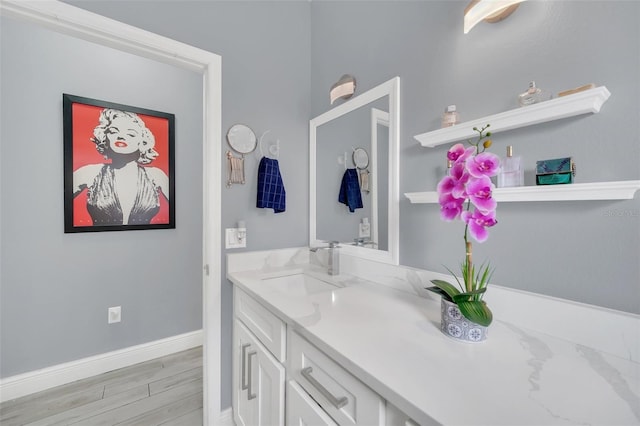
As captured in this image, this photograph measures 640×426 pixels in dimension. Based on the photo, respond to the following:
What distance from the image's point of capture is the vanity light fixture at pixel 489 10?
0.76m

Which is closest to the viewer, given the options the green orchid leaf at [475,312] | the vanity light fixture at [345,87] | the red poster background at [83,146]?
the green orchid leaf at [475,312]

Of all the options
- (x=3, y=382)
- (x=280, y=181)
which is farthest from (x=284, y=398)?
(x=3, y=382)

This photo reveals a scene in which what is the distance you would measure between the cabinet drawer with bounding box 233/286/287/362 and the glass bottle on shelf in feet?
3.44

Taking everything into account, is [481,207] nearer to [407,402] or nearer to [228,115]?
[407,402]

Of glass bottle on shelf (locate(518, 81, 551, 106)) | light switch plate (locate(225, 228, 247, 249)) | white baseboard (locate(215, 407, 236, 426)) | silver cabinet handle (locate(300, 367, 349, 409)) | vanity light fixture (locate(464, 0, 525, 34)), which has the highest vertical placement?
vanity light fixture (locate(464, 0, 525, 34))

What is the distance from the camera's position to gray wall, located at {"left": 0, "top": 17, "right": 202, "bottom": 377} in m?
1.63

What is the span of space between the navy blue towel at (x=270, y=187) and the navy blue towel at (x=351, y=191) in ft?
1.20

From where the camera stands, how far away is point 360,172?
1.39 metres

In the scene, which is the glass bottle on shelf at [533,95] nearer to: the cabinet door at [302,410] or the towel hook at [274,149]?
the cabinet door at [302,410]

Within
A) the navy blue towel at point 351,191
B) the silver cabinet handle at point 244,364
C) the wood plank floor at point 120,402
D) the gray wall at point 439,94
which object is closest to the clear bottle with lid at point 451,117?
the gray wall at point 439,94

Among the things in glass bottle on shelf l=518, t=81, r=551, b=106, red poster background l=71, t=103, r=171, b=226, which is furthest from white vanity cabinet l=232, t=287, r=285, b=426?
red poster background l=71, t=103, r=171, b=226

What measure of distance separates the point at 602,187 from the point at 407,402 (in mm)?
690

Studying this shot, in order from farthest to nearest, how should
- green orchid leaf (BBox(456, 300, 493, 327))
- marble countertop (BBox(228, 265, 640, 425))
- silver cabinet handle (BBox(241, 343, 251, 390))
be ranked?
silver cabinet handle (BBox(241, 343, 251, 390)), green orchid leaf (BBox(456, 300, 493, 327)), marble countertop (BBox(228, 265, 640, 425))

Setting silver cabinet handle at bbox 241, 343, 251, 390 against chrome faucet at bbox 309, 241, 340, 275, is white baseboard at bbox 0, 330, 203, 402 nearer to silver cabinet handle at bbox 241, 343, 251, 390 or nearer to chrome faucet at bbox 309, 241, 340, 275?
silver cabinet handle at bbox 241, 343, 251, 390
